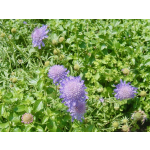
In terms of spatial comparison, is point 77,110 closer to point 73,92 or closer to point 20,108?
point 73,92

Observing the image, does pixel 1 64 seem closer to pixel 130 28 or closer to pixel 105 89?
pixel 105 89

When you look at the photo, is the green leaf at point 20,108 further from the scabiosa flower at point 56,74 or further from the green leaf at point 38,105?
the scabiosa flower at point 56,74

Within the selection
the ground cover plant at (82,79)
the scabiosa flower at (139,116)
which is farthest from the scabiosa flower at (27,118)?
the scabiosa flower at (139,116)

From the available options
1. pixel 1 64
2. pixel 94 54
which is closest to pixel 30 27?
pixel 1 64

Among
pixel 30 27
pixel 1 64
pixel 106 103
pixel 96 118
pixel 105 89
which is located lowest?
pixel 96 118

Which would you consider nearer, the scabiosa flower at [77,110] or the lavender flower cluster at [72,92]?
the lavender flower cluster at [72,92]

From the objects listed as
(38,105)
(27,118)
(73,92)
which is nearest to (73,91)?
(73,92)

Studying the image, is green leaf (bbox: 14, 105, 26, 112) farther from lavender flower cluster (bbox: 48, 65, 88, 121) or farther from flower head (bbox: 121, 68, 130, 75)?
flower head (bbox: 121, 68, 130, 75)
